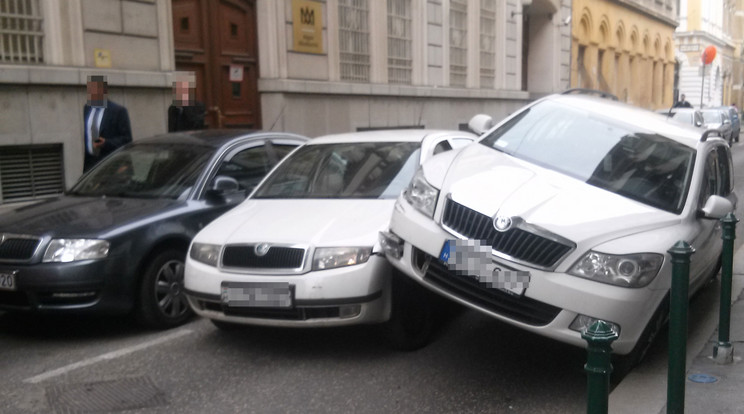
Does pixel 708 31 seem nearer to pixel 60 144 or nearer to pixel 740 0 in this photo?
pixel 740 0

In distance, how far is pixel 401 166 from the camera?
252 inches

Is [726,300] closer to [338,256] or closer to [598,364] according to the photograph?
[338,256]

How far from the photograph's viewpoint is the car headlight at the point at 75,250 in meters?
5.73

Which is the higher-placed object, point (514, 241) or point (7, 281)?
point (514, 241)

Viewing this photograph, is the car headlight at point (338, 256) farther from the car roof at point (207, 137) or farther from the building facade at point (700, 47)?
the building facade at point (700, 47)

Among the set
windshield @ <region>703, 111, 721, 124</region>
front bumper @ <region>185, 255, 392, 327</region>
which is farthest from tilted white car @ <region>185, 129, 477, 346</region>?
windshield @ <region>703, 111, 721, 124</region>

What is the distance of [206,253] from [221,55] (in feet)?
30.5

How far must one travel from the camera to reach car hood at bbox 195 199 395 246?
530 centimetres

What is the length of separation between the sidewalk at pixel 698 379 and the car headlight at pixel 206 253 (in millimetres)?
2642

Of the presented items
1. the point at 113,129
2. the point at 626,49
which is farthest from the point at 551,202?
the point at 626,49

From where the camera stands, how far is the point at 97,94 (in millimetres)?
9055

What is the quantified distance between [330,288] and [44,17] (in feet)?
24.9

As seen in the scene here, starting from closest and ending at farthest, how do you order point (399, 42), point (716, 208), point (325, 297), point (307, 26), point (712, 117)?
point (716, 208) < point (325, 297) < point (307, 26) < point (399, 42) < point (712, 117)

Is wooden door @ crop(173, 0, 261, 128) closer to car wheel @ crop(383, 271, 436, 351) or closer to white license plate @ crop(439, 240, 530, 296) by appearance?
car wheel @ crop(383, 271, 436, 351)
